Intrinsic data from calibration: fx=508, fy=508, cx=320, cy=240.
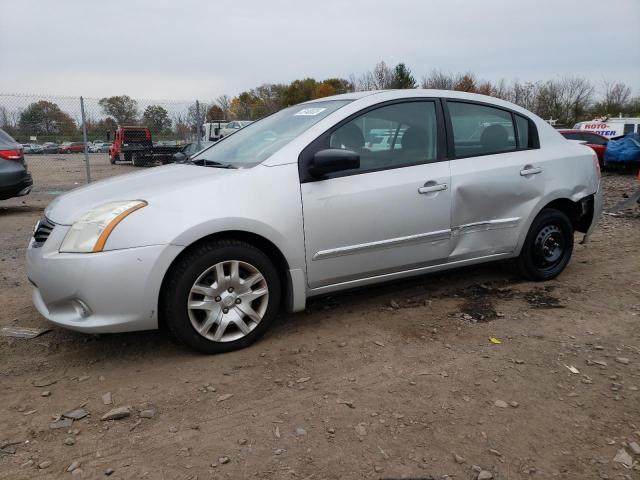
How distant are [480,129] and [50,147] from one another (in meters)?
13.0

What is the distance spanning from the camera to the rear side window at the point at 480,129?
3.93 metres

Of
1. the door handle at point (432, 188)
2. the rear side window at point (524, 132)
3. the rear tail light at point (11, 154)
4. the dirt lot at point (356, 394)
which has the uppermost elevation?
the rear tail light at point (11, 154)

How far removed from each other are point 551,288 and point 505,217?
82 cm

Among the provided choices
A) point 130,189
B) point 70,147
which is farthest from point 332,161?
point 70,147

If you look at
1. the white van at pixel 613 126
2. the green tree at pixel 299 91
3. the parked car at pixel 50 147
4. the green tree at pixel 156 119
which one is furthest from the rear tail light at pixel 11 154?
the green tree at pixel 299 91

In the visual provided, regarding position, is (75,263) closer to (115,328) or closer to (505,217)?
(115,328)

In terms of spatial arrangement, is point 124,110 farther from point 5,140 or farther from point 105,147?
point 5,140

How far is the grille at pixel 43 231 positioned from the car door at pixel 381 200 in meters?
1.58

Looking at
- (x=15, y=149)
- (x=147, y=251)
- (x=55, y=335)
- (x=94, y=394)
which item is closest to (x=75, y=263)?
(x=147, y=251)

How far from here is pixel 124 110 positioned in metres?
17.0

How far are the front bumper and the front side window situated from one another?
55.7 inches

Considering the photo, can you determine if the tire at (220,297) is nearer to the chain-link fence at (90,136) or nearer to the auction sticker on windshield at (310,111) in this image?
the auction sticker on windshield at (310,111)

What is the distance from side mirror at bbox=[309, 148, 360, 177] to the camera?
3.20 meters

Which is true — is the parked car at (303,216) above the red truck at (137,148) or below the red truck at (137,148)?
below
